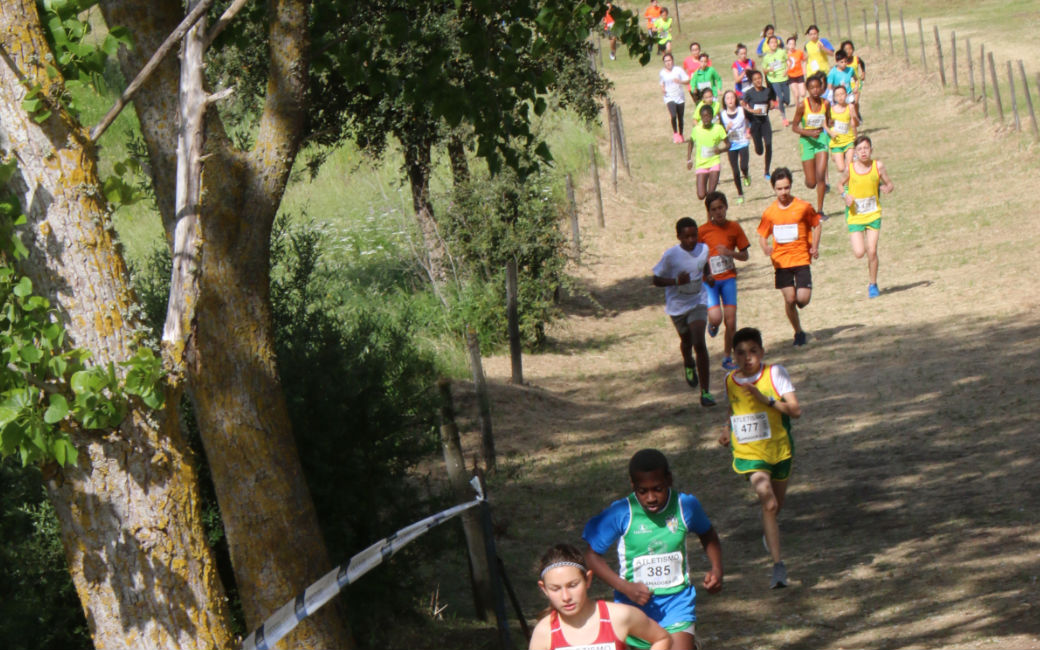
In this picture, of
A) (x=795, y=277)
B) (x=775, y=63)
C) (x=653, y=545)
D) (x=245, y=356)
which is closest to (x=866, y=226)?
(x=795, y=277)

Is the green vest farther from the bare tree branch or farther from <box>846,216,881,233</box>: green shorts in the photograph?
<box>846,216,881,233</box>: green shorts

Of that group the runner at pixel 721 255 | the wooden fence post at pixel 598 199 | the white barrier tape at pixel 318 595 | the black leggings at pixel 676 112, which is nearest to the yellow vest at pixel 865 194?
the runner at pixel 721 255

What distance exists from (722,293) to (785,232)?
1.08 m

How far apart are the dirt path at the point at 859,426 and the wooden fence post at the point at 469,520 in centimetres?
83

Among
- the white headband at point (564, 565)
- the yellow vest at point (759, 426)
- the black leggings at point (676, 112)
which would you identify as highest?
the black leggings at point (676, 112)

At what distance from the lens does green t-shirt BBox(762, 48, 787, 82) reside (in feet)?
86.8

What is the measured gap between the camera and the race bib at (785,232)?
12531mm

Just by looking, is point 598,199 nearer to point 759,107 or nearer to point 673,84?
point 759,107

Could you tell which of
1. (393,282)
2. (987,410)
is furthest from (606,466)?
(393,282)

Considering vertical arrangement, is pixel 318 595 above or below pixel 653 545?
above

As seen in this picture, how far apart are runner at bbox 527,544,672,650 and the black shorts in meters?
8.34

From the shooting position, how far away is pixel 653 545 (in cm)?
564

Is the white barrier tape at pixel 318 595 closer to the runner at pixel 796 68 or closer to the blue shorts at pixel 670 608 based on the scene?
the blue shorts at pixel 670 608

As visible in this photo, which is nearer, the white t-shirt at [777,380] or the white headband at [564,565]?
the white headband at [564,565]
